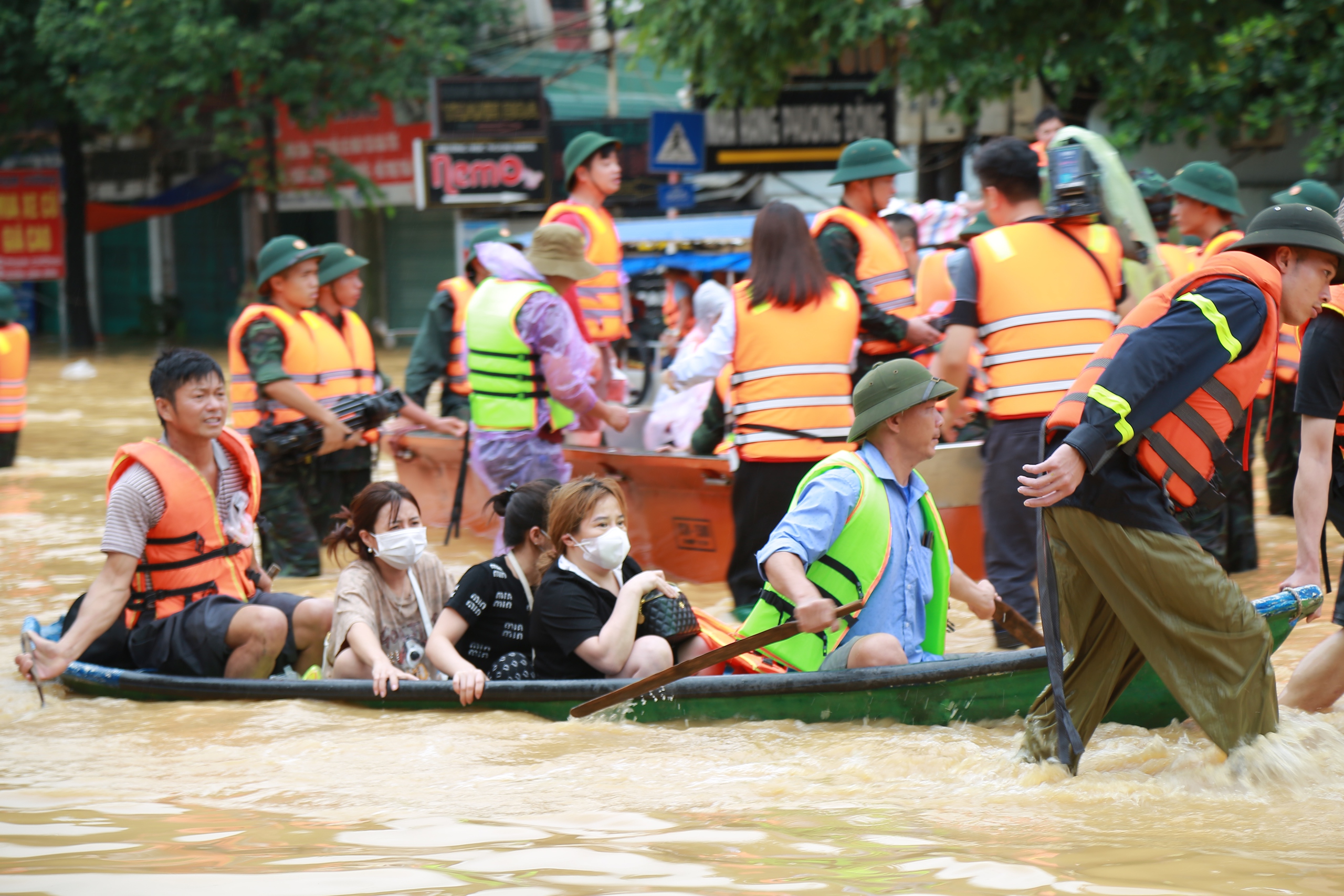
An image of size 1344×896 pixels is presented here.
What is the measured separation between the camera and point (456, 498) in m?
7.98

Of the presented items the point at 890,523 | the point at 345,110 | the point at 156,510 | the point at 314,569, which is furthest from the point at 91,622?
the point at 345,110

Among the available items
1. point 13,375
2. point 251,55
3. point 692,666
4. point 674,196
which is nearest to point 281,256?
point 692,666

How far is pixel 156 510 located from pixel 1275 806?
3.75m

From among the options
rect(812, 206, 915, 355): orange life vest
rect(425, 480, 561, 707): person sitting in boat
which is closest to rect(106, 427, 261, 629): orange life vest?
rect(425, 480, 561, 707): person sitting in boat

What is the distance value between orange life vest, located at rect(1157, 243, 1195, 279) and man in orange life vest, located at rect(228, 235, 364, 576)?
397 cm

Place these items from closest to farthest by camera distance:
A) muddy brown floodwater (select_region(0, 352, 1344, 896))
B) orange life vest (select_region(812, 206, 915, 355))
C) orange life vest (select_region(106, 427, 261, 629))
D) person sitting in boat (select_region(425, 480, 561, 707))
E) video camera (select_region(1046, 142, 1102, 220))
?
muddy brown floodwater (select_region(0, 352, 1344, 896))
person sitting in boat (select_region(425, 480, 561, 707))
orange life vest (select_region(106, 427, 261, 629))
video camera (select_region(1046, 142, 1102, 220))
orange life vest (select_region(812, 206, 915, 355))

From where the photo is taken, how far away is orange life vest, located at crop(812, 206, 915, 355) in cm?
657

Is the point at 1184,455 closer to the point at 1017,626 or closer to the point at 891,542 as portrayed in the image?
the point at 891,542

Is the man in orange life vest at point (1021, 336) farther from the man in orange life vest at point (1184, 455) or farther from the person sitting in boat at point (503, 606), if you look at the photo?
the person sitting in boat at point (503, 606)

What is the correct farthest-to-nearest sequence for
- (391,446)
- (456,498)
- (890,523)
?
(391,446), (456,498), (890,523)

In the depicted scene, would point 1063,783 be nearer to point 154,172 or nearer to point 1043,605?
point 1043,605

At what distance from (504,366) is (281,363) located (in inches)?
43.7

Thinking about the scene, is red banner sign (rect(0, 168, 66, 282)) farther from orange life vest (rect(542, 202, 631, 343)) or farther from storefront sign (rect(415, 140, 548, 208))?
orange life vest (rect(542, 202, 631, 343))

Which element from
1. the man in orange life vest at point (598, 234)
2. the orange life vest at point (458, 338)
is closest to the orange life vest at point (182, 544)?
the man in orange life vest at point (598, 234)
